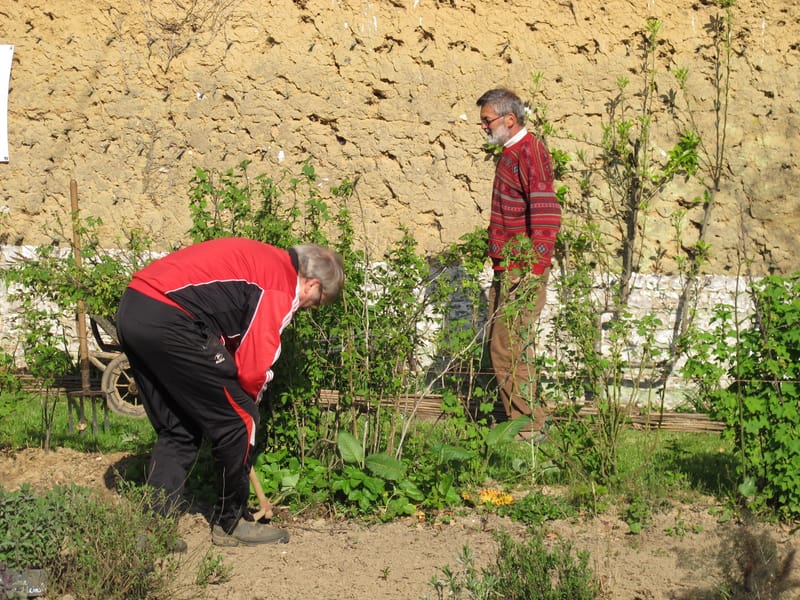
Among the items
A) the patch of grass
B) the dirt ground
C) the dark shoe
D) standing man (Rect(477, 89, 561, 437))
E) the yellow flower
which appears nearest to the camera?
the dirt ground

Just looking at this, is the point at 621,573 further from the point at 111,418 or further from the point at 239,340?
the point at 111,418

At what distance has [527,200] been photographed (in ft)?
21.2

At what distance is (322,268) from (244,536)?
1430 millimetres

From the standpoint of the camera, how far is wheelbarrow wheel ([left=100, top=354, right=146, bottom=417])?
7.12 metres

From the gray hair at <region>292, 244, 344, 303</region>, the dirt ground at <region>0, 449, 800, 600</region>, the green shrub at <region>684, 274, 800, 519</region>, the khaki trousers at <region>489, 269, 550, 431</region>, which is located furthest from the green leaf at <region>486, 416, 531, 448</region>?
the gray hair at <region>292, 244, 344, 303</region>

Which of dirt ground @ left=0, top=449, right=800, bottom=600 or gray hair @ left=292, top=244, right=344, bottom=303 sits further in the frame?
gray hair @ left=292, top=244, right=344, bottom=303

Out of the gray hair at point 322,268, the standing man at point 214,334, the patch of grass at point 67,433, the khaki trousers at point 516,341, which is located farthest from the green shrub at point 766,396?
the patch of grass at point 67,433

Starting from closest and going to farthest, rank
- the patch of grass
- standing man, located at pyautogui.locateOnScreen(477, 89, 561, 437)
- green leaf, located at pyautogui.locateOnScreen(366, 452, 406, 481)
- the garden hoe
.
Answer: the garden hoe, green leaf, located at pyautogui.locateOnScreen(366, 452, 406, 481), the patch of grass, standing man, located at pyautogui.locateOnScreen(477, 89, 561, 437)

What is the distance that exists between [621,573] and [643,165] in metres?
3.71

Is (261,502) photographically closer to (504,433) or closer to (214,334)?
(214,334)

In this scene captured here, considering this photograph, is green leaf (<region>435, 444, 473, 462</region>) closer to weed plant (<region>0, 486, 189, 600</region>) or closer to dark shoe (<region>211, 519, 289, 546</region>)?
dark shoe (<region>211, 519, 289, 546</region>)

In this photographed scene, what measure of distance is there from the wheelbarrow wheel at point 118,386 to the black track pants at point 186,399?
2213 millimetres

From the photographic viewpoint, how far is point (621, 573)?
4.71 metres

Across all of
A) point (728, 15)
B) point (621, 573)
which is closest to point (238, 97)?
Result: point (728, 15)
